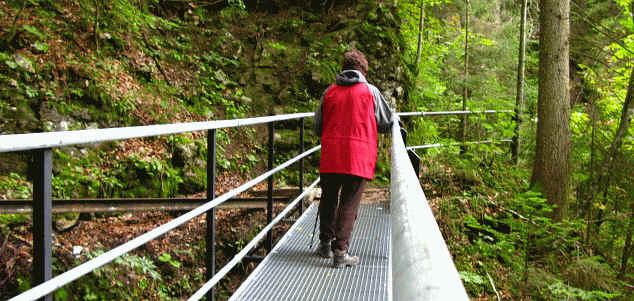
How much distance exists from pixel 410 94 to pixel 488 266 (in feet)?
18.9

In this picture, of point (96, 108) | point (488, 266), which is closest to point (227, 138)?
point (96, 108)

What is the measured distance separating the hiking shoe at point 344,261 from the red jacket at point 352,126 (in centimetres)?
76

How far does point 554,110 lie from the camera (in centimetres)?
883

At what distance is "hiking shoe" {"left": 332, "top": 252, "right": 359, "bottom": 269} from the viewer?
13.5 ft

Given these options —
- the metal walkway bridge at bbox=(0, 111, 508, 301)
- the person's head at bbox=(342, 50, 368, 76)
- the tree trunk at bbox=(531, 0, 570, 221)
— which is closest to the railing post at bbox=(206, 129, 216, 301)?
the metal walkway bridge at bbox=(0, 111, 508, 301)

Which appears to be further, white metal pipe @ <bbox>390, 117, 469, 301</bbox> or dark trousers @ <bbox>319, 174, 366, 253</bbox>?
dark trousers @ <bbox>319, 174, 366, 253</bbox>

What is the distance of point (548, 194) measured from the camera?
8.68 m

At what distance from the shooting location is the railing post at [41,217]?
53.9 inches

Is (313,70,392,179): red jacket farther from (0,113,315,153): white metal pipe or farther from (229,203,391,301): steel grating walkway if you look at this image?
(0,113,315,153): white metal pipe

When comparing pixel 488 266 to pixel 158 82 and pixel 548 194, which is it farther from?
pixel 158 82

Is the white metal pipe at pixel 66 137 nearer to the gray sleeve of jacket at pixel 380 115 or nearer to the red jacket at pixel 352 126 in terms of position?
the red jacket at pixel 352 126

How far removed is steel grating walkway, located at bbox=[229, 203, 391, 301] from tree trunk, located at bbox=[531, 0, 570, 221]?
5.10 m

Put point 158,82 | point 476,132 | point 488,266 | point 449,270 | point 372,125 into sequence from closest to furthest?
point 449,270
point 372,125
point 488,266
point 158,82
point 476,132

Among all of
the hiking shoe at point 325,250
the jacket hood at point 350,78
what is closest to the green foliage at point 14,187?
the hiking shoe at point 325,250
